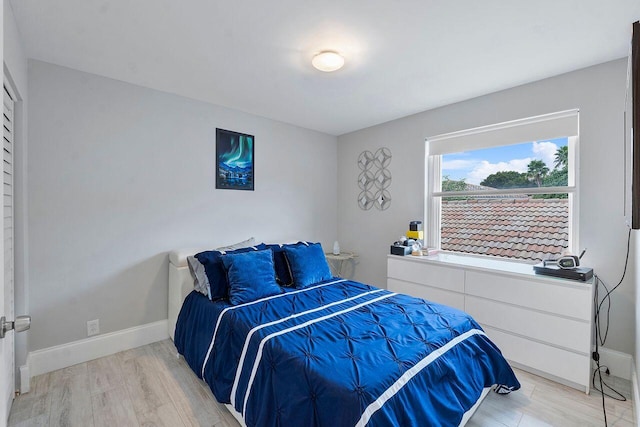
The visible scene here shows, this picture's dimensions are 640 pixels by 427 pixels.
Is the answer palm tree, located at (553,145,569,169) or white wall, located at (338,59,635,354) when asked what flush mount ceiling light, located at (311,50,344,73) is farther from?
palm tree, located at (553,145,569,169)

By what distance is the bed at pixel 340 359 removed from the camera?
1396 millimetres

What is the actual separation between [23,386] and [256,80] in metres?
2.90

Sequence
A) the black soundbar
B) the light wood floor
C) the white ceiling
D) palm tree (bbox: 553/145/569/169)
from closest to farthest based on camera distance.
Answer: the white ceiling → the light wood floor → the black soundbar → palm tree (bbox: 553/145/569/169)

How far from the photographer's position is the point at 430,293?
3088 mm

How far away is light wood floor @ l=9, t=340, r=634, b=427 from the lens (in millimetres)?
1914

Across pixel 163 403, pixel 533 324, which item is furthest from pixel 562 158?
pixel 163 403

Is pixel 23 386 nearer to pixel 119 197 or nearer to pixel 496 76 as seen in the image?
pixel 119 197

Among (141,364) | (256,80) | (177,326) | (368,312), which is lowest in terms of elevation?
(141,364)

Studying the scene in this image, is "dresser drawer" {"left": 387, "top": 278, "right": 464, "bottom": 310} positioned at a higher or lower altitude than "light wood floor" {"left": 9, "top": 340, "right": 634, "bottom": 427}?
higher

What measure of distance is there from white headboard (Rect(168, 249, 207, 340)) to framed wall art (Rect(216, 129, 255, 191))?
87 cm

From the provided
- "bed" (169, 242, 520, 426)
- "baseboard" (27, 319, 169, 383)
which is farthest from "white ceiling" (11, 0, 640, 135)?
"baseboard" (27, 319, 169, 383)

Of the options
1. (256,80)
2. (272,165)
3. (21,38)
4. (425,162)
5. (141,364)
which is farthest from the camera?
(272,165)

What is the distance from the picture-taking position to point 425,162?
3.60 meters

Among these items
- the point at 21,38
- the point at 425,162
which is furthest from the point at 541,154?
the point at 21,38
